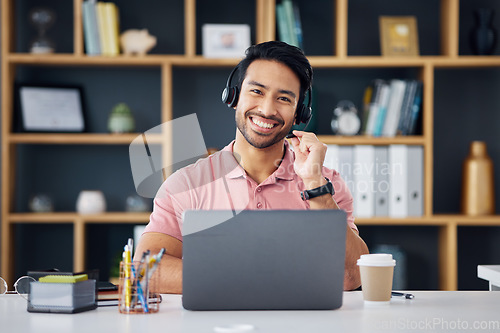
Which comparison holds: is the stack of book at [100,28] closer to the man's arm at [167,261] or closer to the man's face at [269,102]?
the man's face at [269,102]

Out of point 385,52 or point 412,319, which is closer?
point 412,319

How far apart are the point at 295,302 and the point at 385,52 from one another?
2.12 meters

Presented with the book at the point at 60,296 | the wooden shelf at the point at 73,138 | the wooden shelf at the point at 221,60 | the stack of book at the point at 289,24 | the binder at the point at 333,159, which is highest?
the stack of book at the point at 289,24

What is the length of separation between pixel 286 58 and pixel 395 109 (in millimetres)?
1114

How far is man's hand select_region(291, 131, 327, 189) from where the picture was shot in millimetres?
1733

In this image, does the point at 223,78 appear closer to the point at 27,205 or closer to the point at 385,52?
the point at 385,52

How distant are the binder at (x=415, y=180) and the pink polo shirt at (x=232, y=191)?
3.38ft

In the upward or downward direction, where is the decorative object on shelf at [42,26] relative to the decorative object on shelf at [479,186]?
upward

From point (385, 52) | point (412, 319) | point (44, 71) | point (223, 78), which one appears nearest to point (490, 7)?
point (385, 52)

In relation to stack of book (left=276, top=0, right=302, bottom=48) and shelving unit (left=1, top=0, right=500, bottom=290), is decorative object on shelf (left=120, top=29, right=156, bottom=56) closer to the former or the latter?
shelving unit (left=1, top=0, right=500, bottom=290)

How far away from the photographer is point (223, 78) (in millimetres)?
3293

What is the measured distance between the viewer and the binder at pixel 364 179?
117 inches

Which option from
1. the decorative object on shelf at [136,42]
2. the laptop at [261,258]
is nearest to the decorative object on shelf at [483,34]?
the decorative object on shelf at [136,42]

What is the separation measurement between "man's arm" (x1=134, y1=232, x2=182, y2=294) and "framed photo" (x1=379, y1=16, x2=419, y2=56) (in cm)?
173
